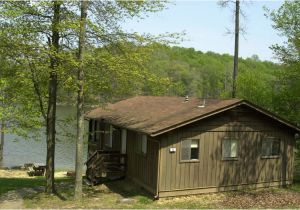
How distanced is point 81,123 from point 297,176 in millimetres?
14034

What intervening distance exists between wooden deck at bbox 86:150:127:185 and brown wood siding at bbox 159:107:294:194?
4.54 metres

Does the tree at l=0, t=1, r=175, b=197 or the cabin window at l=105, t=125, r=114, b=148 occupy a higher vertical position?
the tree at l=0, t=1, r=175, b=197

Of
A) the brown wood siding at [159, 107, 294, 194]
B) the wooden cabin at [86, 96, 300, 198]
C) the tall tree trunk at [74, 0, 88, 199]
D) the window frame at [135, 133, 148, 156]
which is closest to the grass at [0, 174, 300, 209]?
the wooden cabin at [86, 96, 300, 198]

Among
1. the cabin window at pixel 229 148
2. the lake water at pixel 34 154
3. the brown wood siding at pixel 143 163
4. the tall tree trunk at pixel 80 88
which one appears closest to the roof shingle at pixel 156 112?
the brown wood siding at pixel 143 163

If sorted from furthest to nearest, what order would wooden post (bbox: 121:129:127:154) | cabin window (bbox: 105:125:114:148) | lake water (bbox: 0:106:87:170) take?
lake water (bbox: 0:106:87:170)
cabin window (bbox: 105:125:114:148)
wooden post (bbox: 121:129:127:154)

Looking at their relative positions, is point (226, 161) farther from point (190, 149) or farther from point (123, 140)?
point (123, 140)

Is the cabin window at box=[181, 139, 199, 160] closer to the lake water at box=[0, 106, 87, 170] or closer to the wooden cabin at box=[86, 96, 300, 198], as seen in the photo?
the wooden cabin at box=[86, 96, 300, 198]

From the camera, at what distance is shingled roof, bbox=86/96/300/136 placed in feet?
54.9

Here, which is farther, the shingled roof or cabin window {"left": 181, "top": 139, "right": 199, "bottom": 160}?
cabin window {"left": 181, "top": 139, "right": 199, "bottom": 160}

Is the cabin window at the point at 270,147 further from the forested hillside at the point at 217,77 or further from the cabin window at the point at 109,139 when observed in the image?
the cabin window at the point at 109,139

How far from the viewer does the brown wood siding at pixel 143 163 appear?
55.6 feet

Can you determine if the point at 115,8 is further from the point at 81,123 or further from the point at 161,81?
the point at 81,123

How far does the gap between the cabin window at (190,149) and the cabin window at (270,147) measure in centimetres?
377

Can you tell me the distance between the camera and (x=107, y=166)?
20.4 metres
